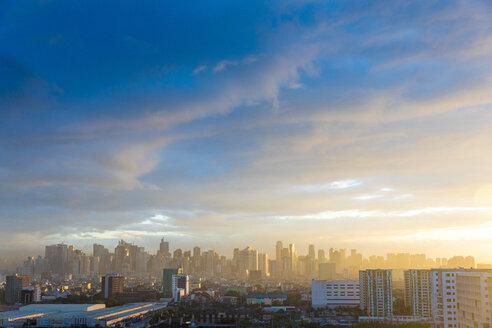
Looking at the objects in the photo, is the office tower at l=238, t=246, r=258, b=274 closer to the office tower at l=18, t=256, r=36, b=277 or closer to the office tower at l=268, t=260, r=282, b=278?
the office tower at l=268, t=260, r=282, b=278

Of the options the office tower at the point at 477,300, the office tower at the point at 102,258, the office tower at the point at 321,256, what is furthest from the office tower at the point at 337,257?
the office tower at the point at 477,300

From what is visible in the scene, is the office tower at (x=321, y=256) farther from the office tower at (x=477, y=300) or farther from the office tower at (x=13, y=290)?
the office tower at (x=477, y=300)

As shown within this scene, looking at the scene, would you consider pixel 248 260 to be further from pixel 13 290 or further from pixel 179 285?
pixel 13 290

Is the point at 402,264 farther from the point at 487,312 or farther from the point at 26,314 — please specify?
the point at 487,312

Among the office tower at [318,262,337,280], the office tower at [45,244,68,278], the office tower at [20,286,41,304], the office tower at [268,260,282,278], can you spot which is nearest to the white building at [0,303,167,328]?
the office tower at [20,286,41,304]

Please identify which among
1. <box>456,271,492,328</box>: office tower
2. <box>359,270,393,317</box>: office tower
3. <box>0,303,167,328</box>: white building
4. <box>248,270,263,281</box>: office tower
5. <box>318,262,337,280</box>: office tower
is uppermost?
<box>456,271,492,328</box>: office tower
